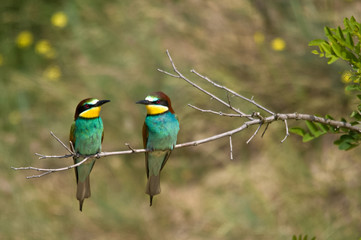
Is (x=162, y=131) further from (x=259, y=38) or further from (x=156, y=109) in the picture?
(x=259, y=38)

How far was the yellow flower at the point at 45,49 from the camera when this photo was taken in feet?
13.5

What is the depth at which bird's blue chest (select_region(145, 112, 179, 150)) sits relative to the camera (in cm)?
150

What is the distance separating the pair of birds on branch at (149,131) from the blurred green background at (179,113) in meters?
1.52

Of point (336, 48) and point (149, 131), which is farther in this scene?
point (149, 131)

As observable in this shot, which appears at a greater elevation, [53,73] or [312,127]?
[53,73]

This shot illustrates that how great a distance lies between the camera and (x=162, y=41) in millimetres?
4344

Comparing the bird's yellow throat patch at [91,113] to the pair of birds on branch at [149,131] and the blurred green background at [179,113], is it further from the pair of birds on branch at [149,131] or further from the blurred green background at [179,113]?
the blurred green background at [179,113]

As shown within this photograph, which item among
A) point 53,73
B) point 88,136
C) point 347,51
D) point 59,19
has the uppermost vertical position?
point 59,19

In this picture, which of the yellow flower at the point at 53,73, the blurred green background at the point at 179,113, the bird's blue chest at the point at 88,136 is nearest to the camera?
the bird's blue chest at the point at 88,136

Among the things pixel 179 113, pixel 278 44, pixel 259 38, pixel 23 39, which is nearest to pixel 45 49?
pixel 23 39

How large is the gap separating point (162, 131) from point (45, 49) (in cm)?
284

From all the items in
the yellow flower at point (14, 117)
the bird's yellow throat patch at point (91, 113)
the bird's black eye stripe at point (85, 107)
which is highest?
the yellow flower at point (14, 117)

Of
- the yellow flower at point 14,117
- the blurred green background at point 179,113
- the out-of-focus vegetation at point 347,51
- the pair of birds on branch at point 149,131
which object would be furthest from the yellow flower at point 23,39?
the out-of-focus vegetation at point 347,51

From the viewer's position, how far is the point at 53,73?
3.94 m
